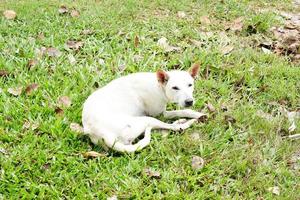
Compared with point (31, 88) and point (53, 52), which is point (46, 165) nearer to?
point (31, 88)

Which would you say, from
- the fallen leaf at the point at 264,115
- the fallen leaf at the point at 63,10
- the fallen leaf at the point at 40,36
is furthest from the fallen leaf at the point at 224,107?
the fallen leaf at the point at 63,10

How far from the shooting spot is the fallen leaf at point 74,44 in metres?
5.95

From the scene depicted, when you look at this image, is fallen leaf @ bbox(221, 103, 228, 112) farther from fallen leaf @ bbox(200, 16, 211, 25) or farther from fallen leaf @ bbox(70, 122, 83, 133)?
fallen leaf @ bbox(200, 16, 211, 25)

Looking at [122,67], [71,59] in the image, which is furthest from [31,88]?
[122,67]

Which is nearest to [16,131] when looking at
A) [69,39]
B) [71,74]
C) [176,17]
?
[71,74]

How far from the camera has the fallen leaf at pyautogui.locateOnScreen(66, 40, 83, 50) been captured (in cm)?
595

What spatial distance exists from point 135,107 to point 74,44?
173 centimetres

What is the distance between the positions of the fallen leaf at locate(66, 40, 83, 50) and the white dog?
4.50 ft

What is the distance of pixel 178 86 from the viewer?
451 centimetres

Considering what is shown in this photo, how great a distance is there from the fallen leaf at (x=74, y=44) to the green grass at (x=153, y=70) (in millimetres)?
60

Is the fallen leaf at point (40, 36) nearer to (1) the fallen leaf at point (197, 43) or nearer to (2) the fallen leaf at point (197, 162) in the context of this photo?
(1) the fallen leaf at point (197, 43)

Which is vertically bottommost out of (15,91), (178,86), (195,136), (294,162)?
(294,162)

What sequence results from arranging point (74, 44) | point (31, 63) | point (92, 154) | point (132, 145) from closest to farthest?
point (92, 154)
point (132, 145)
point (31, 63)
point (74, 44)

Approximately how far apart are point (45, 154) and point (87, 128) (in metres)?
0.40
